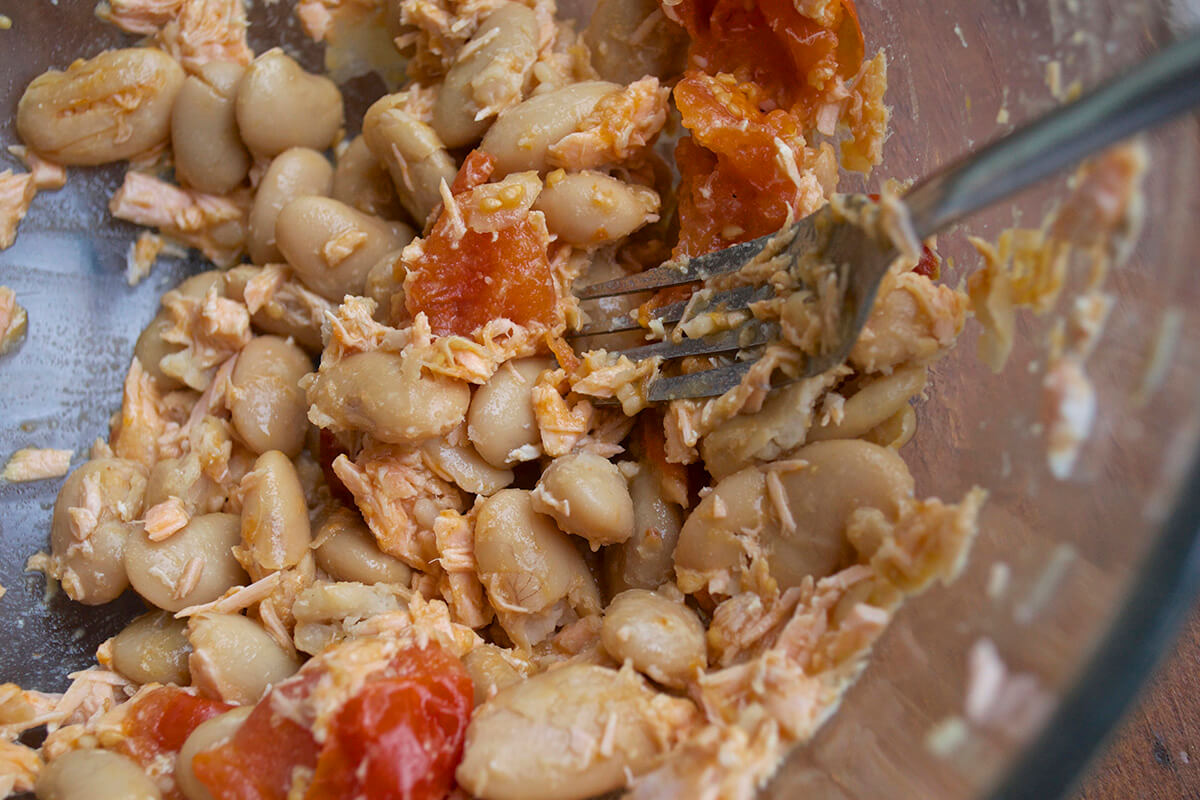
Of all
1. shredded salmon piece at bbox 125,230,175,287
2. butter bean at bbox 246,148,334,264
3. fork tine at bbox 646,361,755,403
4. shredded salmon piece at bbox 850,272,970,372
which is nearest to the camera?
shredded salmon piece at bbox 850,272,970,372

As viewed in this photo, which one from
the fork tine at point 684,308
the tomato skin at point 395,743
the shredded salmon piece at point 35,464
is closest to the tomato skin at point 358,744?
the tomato skin at point 395,743

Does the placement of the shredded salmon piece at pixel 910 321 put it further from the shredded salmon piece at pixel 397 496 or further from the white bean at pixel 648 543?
the shredded salmon piece at pixel 397 496

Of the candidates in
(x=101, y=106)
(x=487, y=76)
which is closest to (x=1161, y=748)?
(x=487, y=76)

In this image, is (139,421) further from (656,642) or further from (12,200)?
(656,642)

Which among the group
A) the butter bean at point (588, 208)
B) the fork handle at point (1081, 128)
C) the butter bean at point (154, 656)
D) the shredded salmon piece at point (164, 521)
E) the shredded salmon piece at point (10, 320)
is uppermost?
the fork handle at point (1081, 128)

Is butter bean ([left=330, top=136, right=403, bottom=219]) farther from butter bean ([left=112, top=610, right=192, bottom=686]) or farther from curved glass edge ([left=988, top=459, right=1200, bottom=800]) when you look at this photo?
curved glass edge ([left=988, top=459, right=1200, bottom=800])

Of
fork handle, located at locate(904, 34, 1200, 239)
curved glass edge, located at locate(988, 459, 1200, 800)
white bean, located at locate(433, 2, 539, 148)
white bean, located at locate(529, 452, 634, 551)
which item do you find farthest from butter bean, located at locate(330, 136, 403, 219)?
curved glass edge, located at locate(988, 459, 1200, 800)

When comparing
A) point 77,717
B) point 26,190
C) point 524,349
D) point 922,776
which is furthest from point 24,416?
point 922,776
